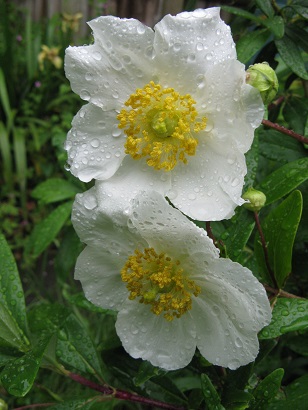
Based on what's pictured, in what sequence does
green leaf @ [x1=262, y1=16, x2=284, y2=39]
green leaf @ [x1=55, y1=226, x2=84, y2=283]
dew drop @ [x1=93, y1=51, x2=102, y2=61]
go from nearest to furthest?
1. dew drop @ [x1=93, y1=51, x2=102, y2=61]
2. green leaf @ [x1=262, y1=16, x2=284, y2=39]
3. green leaf @ [x1=55, y1=226, x2=84, y2=283]

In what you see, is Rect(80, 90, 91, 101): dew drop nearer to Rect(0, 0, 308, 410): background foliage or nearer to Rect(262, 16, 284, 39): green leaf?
Rect(0, 0, 308, 410): background foliage

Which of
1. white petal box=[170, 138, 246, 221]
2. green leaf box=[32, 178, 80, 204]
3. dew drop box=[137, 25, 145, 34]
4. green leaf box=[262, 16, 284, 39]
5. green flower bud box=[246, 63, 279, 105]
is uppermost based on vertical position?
dew drop box=[137, 25, 145, 34]

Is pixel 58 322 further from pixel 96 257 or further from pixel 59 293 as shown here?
pixel 59 293

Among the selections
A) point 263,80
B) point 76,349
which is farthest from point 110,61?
point 76,349

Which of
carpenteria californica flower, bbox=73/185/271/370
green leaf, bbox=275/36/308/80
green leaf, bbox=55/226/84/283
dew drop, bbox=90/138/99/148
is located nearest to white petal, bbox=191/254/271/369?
carpenteria californica flower, bbox=73/185/271/370

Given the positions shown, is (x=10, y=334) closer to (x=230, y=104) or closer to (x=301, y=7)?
(x=230, y=104)

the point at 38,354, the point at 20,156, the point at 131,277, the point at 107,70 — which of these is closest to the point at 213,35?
the point at 107,70
